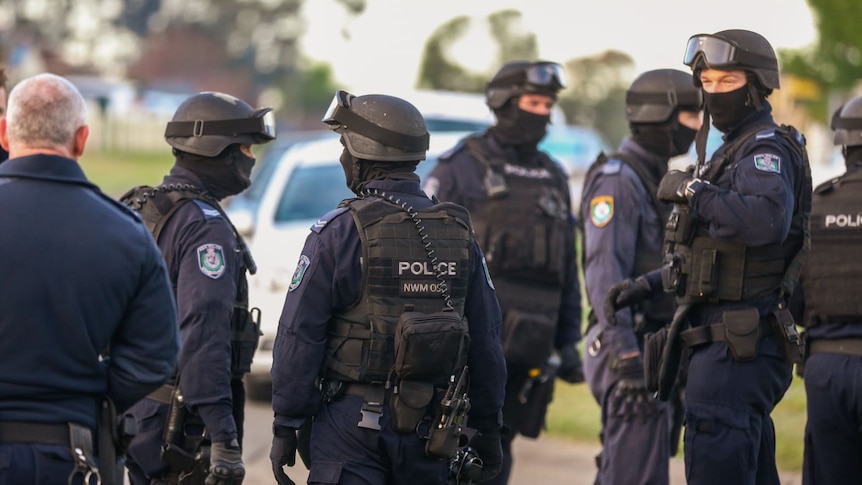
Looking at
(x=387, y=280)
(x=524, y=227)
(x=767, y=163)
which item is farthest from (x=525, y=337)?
(x=387, y=280)

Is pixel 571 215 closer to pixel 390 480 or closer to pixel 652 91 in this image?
pixel 652 91

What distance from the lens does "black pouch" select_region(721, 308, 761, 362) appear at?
5.52m

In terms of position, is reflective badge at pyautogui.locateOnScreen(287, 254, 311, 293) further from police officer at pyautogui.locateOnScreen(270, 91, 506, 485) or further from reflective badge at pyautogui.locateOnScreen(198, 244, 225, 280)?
reflective badge at pyautogui.locateOnScreen(198, 244, 225, 280)

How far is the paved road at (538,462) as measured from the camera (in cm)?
884

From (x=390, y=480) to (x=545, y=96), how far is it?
339 centimetres

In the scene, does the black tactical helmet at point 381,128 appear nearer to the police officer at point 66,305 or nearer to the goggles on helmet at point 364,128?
the goggles on helmet at point 364,128

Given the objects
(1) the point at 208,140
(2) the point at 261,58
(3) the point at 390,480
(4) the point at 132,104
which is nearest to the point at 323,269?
(3) the point at 390,480

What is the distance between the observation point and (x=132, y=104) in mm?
90688

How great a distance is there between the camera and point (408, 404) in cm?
488

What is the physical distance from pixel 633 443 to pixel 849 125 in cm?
185

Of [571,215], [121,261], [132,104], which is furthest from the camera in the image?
[132,104]

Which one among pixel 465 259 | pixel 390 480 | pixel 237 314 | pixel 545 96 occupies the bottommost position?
pixel 390 480

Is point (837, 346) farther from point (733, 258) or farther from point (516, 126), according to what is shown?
point (516, 126)

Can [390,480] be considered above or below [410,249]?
below
